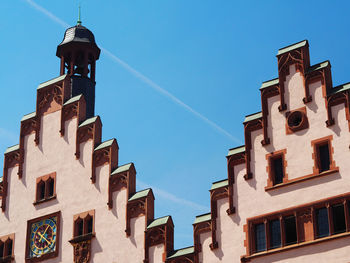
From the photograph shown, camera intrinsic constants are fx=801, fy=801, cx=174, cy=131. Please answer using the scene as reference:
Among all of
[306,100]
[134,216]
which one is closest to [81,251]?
[134,216]

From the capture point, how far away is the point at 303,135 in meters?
42.4

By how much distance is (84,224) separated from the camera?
48156 mm

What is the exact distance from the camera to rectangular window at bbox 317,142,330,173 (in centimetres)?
4112

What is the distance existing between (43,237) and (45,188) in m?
3.23

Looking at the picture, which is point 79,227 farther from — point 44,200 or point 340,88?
point 340,88

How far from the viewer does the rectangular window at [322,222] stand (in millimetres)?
39875

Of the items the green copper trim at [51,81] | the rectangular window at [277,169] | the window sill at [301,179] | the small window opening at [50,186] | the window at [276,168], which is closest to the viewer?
the window sill at [301,179]

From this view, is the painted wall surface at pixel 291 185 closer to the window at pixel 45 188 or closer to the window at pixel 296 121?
the window at pixel 296 121

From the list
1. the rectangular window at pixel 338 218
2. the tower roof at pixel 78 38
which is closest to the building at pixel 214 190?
the rectangular window at pixel 338 218

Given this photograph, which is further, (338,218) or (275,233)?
(275,233)

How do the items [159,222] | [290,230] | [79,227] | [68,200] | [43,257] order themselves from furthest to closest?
1. [68,200]
2. [43,257]
3. [79,227]
4. [159,222]
5. [290,230]

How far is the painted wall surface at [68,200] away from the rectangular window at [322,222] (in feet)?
34.6

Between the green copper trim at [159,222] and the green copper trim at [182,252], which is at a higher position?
the green copper trim at [159,222]

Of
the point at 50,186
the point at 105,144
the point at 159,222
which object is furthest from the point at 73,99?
the point at 159,222
